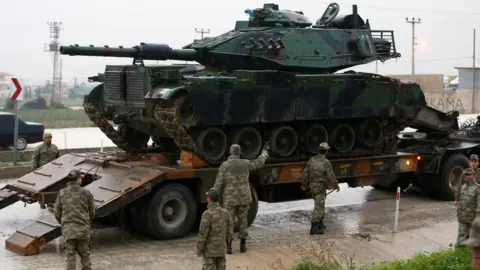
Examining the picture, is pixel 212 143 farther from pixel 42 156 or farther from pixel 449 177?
pixel 449 177

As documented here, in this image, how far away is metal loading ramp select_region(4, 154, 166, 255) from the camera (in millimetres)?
11070

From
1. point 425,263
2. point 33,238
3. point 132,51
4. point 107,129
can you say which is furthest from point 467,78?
point 33,238

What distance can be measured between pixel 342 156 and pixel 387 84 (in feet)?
5.79

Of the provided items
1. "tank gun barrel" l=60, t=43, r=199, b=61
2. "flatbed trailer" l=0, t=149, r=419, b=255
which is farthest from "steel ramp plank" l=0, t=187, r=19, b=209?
"tank gun barrel" l=60, t=43, r=199, b=61

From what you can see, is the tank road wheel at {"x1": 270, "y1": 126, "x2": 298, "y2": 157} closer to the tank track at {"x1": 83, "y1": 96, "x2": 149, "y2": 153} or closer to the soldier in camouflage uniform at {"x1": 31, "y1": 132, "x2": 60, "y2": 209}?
the tank track at {"x1": 83, "y1": 96, "x2": 149, "y2": 153}

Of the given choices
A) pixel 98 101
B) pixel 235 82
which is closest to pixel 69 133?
pixel 98 101

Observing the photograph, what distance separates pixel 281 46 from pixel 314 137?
1.82 meters

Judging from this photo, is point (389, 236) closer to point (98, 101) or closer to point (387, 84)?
point (387, 84)

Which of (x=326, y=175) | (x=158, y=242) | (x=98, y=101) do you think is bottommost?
(x=158, y=242)

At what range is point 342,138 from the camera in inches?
591

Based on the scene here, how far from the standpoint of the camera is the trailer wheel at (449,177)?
1633 centimetres

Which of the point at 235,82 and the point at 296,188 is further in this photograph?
the point at 296,188

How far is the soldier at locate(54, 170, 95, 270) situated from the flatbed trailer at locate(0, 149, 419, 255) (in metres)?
1.58

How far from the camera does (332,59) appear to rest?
15.4 meters
